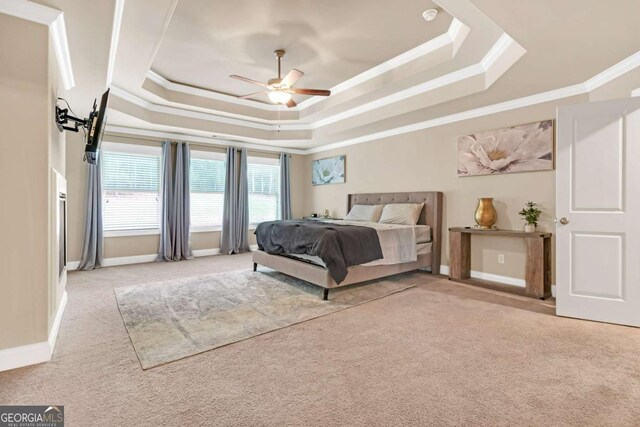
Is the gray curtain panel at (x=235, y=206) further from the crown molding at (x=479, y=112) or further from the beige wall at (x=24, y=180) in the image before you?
the beige wall at (x=24, y=180)

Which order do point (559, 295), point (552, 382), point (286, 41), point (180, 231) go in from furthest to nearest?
point (180, 231) → point (286, 41) → point (559, 295) → point (552, 382)

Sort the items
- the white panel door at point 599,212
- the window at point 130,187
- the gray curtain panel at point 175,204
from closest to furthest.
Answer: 1. the white panel door at point 599,212
2. the window at point 130,187
3. the gray curtain panel at point 175,204

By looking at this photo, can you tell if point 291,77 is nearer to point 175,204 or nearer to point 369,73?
point 369,73

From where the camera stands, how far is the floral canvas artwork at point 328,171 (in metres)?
6.87

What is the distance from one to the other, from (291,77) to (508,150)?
304 centimetres

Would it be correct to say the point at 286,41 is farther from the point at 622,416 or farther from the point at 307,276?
the point at 622,416

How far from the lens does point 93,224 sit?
515 centimetres

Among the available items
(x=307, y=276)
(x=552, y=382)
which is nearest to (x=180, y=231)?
(x=307, y=276)

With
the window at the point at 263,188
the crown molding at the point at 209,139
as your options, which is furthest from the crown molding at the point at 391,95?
the window at the point at 263,188

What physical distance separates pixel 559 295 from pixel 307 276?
8.79 ft

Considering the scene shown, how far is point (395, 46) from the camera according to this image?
12.0ft

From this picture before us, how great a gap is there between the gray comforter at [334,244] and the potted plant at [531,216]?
185cm

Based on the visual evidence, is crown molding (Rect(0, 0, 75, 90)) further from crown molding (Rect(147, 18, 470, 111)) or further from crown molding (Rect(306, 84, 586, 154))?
crown molding (Rect(306, 84, 586, 154))

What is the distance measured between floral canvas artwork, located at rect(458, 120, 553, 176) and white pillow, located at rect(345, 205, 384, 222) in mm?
1534
